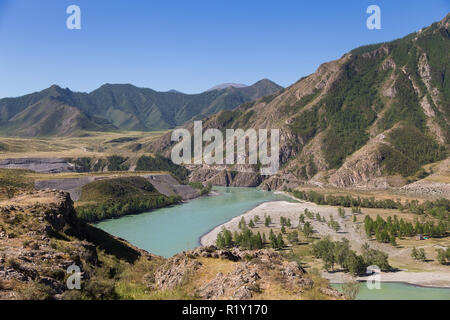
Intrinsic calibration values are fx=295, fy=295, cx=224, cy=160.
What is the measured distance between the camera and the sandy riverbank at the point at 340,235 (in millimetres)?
54362

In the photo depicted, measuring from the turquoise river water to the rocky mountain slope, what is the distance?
32965mm

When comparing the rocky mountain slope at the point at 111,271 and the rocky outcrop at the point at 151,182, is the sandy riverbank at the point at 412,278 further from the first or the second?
the rocky outcrop at the point at 151,182

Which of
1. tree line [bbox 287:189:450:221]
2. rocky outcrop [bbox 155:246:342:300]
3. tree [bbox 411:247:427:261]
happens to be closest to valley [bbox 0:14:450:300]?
rocky outcrop [bbox 155:246:342:300]

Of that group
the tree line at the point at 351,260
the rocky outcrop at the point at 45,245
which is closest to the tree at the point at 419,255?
the tree line at the point at 351,260

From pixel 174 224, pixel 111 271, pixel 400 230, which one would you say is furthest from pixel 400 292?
pixel 174 224

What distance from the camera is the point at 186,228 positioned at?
100 m

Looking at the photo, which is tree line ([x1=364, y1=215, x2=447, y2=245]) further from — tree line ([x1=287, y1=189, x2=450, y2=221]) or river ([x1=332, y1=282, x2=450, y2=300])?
river ([x1=332, y1=282, x2=450, y2=300])

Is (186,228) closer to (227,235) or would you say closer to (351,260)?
(227,235)

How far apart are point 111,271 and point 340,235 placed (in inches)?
2928

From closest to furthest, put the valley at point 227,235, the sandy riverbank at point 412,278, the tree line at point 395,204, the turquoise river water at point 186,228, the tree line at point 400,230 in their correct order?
the valley at point 227,235 → the turquoise river water at point 186,228 → the sandy riverbank at point 412,278 → the tree line at point 400,230 → the tree line at point 395,204

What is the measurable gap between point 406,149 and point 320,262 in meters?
160

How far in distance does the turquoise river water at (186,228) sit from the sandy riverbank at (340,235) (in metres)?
2.71

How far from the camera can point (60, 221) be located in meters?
35.2

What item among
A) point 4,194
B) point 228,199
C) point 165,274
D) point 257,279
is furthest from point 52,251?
point 228,199
